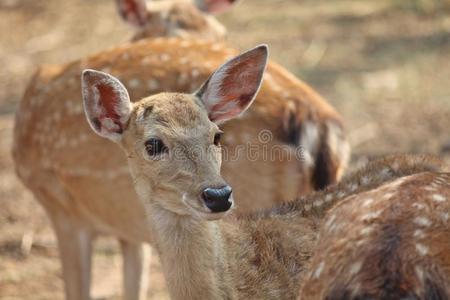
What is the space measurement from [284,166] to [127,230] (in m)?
0.96

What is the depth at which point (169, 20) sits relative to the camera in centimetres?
701

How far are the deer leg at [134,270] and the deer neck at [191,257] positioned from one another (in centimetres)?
206

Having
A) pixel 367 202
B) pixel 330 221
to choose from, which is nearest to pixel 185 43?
pixel 330 221

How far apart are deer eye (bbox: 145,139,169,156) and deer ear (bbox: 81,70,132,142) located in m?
0.24

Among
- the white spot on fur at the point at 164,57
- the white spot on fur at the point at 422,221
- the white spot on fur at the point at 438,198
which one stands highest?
the white spot on fur at the point at 422,221

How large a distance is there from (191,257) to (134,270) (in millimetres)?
2118

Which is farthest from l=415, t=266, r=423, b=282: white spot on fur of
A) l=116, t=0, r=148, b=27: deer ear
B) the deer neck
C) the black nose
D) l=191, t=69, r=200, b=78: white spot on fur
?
l=116, t=0, r=148, b=27: deer ear

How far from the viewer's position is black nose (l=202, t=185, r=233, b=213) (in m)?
3.96

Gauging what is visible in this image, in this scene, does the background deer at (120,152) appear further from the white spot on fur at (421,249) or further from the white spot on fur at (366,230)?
the white spot on fur at (421,249)

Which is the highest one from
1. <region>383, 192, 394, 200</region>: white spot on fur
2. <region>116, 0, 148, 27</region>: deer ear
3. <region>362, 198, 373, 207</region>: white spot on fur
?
<region>383, 192, 394, 200</region>: white spot on fur

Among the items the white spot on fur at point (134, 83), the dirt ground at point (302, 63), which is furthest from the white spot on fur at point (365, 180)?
the dirt ground at point (302, 63)

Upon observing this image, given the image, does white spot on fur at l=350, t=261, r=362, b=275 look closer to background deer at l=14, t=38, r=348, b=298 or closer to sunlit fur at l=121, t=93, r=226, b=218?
sunlit fur at l=121, t=93, r=226, b=218

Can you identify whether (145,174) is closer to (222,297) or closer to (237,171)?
(222,297)

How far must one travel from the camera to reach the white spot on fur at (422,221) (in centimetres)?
317
